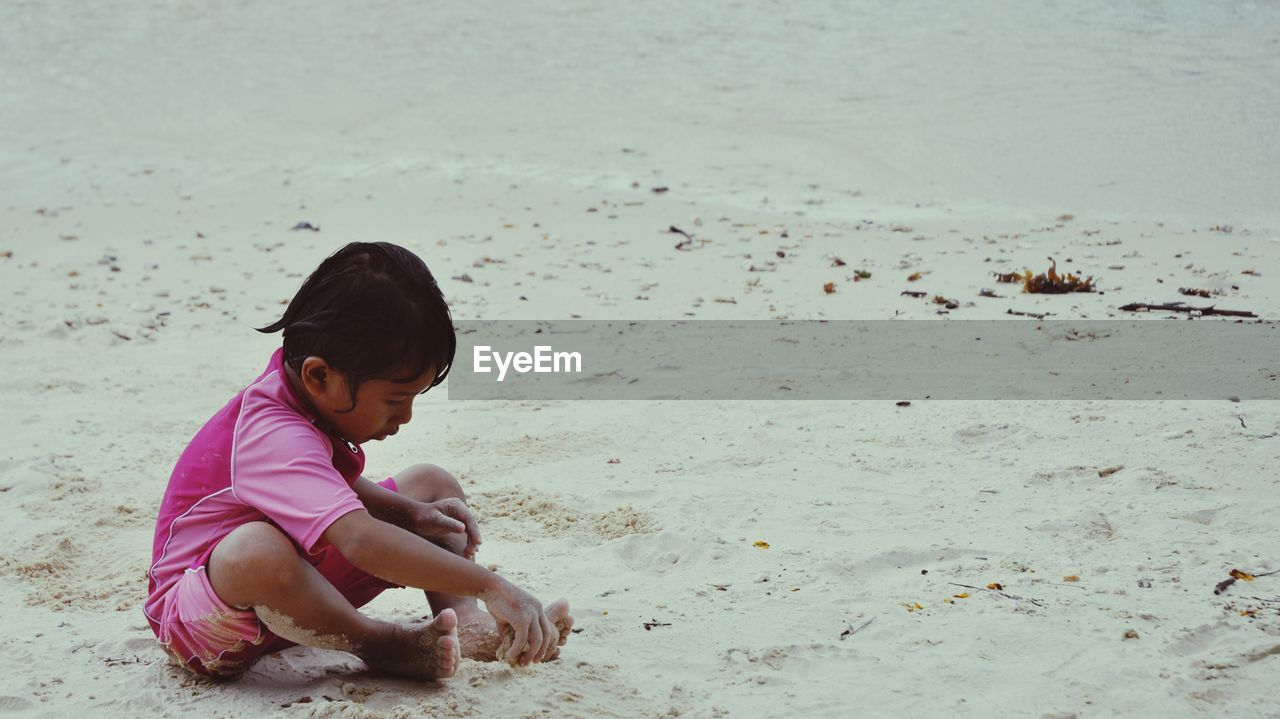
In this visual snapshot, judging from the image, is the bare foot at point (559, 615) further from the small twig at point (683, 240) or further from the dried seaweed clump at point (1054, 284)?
the small twig at point (683, 240)

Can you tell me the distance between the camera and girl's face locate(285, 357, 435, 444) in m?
1.99

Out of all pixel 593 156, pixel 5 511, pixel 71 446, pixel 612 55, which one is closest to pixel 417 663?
pixel 5 511

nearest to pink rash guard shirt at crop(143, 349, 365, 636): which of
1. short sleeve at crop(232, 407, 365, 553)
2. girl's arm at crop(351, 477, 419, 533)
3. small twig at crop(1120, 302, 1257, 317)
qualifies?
short sleeve at crop(232, 407, 365, 553)

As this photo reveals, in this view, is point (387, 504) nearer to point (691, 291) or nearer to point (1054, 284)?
point (691, 291)

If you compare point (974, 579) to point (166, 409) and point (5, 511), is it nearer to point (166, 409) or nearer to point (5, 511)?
point (5, 511)

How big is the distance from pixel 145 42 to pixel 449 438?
32.6ft

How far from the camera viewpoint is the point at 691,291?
5.31 metres

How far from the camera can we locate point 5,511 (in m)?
3.10

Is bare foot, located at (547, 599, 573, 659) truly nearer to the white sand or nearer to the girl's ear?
the white sand

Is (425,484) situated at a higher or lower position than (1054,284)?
higher

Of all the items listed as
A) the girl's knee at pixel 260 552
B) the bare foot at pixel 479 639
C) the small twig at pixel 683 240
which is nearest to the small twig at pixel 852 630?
the bare foot at pixel 479 639

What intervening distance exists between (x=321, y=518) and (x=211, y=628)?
34 centimetres

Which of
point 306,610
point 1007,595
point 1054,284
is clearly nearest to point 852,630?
point 1007,595

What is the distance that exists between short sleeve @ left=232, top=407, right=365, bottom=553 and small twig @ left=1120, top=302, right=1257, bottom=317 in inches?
143
